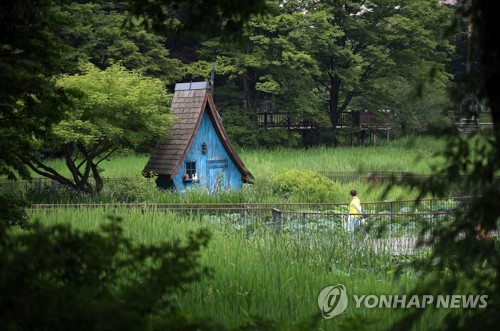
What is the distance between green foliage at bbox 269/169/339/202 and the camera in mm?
17734

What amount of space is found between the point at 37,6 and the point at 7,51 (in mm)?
403

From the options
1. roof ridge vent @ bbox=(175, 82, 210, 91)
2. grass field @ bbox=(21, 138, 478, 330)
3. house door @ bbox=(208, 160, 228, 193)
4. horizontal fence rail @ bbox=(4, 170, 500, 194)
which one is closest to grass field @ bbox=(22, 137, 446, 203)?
horizontal fence rail @ bbox=(4, 170, 500, 194)

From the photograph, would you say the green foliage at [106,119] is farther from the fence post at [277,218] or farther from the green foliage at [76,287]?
the green foliage at [76,287]

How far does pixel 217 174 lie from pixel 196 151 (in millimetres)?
762

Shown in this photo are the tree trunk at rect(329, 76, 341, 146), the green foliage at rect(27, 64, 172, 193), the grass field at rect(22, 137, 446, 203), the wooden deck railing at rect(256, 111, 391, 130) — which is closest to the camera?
the grass field at rect(22, 137, 446, 203)

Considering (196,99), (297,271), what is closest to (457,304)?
(297,271)

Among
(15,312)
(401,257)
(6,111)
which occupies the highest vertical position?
(6,111)

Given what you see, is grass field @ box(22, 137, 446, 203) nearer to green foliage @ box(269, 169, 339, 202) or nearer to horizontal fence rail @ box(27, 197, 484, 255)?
green foliage @ box(269, 169, 339, 202)

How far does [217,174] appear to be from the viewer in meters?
19.1

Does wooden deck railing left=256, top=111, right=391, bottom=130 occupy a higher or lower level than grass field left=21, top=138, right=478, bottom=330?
higher

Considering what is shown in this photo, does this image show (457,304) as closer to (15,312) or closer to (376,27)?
(15,312)

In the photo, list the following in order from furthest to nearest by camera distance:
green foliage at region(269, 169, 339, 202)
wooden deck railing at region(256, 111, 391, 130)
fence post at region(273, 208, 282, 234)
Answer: wooden deck railing at region(256, 111, 391, 130) → green foliage at region(269, 169, 339, 202) → fence post at region(273, 208, 282, 234)

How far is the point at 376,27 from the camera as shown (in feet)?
112

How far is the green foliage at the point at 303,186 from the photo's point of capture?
17734 mm
